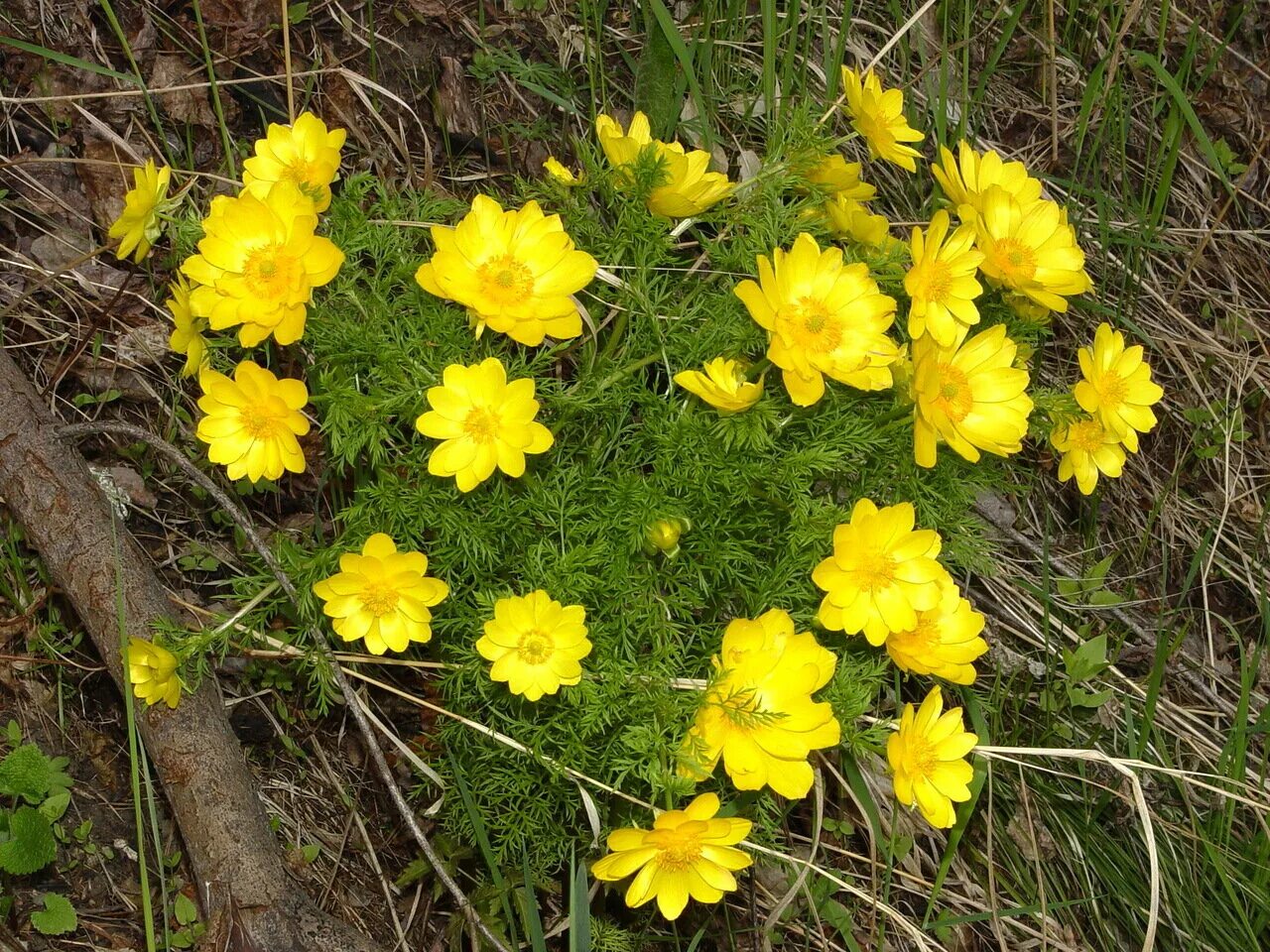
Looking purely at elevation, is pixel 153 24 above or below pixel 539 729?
above

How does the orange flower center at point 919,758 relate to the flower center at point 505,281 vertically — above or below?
below

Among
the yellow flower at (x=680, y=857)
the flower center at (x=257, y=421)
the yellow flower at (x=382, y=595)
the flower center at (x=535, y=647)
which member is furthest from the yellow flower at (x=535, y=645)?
the flower center at (x=257, y=421)

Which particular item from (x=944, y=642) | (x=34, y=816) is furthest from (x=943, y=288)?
(x=34, y=816)

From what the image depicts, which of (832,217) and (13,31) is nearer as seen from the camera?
(832,217)

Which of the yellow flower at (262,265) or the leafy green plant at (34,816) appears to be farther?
the leafy green plant at (34,816)

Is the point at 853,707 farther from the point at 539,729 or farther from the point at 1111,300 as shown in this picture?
the point at 1111,300

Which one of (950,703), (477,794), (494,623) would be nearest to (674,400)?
(494,623)

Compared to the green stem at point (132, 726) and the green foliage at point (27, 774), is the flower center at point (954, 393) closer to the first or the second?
the green stem at point (132, 726)
